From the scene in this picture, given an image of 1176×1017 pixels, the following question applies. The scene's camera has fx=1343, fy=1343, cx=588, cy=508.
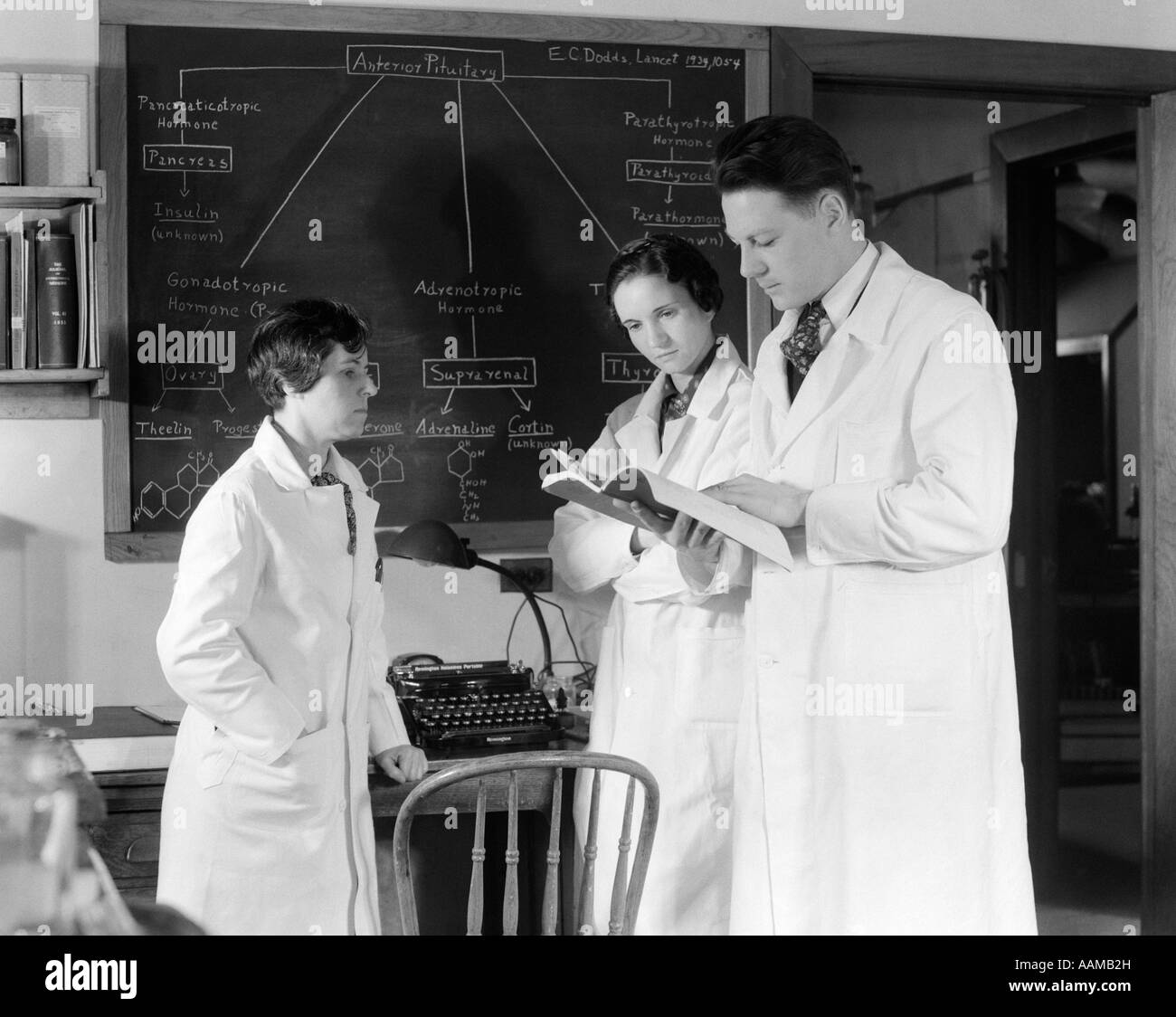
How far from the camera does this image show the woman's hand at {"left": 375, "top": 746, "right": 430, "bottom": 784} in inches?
98.7

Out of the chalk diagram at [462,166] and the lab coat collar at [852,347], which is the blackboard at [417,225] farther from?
the lab coat collar at [852,347]

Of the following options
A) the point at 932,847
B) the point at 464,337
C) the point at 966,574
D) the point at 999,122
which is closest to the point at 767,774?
the point at 932,847

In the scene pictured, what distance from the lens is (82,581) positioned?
308 centimetres

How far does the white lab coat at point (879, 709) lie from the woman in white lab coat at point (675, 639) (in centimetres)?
19

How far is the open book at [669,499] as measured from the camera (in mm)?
2135

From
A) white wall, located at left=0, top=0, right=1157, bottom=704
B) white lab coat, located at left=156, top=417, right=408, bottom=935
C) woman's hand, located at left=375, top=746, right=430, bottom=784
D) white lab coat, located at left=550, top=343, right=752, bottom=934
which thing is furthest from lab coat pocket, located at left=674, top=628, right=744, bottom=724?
white wall, located at left=0, top=0, right=1157, bottom=704

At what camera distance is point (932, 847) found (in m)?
2.41

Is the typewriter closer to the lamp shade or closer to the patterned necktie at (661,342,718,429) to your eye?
the lamp shade

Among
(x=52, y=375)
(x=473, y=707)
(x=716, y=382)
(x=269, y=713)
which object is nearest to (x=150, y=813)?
(x=269, y=713)

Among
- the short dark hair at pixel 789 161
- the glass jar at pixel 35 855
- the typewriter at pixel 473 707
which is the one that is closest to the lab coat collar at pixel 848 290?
the short dark hair at pixel 789 161

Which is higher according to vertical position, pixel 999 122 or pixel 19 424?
pixel 999 122

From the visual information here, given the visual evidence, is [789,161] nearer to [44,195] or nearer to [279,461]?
[279,461]

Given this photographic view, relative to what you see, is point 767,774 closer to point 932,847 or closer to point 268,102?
point 932,847
